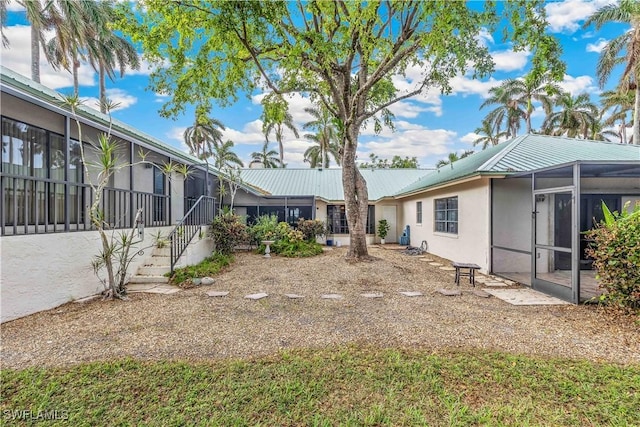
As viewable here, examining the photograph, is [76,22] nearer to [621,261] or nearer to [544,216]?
[544,216]

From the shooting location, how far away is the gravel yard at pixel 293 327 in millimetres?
3867

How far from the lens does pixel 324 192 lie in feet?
A: 59.8

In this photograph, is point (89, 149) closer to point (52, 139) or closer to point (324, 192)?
point (52, 139)

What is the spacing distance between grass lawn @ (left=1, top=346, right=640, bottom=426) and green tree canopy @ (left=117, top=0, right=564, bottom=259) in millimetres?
7256

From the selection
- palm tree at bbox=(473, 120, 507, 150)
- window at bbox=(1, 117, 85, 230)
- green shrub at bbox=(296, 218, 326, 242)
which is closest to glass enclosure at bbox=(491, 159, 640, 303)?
green shrub at bbox=(296, 218, 326, 242)

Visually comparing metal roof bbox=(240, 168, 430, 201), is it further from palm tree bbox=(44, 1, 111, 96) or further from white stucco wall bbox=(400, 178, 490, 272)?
palm tree bbox=(44, 1, 111, 96)

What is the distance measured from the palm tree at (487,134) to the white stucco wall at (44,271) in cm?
3393

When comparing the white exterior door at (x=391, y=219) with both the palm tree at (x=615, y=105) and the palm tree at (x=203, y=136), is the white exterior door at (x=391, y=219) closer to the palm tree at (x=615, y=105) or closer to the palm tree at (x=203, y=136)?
the palm tree at (x=615, y=105)

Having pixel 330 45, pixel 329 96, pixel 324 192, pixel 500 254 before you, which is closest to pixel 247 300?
pixel 330 45

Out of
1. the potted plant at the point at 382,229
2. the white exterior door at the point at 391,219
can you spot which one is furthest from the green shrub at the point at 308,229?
the white exterior door at the point at 391,219

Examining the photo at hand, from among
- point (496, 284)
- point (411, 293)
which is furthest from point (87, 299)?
point (496, 284)

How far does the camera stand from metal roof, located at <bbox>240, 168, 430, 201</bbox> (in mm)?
18219

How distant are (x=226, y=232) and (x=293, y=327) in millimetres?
6904

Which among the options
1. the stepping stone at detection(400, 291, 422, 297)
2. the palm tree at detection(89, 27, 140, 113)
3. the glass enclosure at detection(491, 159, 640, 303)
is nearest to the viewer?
the stepping stone at detection(400, 291, 422, 297)
